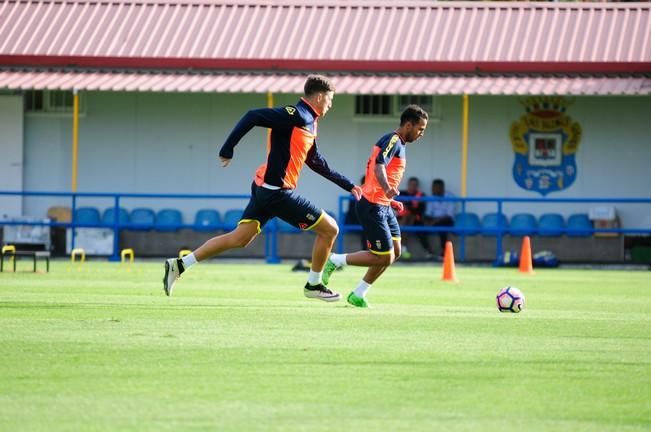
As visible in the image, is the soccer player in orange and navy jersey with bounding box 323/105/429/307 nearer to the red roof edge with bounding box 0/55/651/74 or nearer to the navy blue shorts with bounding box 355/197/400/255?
the navy blue shorts with bounding box 355/197/400/255

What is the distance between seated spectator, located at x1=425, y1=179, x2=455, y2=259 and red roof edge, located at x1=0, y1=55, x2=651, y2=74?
2444 mm

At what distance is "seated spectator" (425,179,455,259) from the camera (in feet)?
87.6

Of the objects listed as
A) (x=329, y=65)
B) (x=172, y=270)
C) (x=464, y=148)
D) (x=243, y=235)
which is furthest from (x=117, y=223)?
(x=243, y=235)

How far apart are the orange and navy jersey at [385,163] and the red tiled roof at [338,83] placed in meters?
12.2

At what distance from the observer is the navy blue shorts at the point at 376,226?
12992mm

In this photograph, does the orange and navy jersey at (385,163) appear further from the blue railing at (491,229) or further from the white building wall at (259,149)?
the white building wall at (259,149)

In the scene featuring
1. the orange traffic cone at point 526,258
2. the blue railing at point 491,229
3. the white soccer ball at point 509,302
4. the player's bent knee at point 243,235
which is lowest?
the white soccer ball at point 509,302

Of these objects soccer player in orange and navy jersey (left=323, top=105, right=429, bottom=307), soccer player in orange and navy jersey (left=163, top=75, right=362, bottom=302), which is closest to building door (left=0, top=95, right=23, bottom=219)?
soccer player in orange and navy jersey (left=323, top=105, right=429, bottom=307)

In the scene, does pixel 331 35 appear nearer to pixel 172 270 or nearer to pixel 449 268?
pixel 449 268

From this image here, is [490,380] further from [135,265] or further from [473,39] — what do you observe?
[473,39]

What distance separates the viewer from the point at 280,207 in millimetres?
12438

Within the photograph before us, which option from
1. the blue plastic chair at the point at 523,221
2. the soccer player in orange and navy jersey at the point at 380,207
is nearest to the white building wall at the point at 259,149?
the blue plastic chair at the point at 523,221

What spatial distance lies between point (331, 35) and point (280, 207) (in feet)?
52.8

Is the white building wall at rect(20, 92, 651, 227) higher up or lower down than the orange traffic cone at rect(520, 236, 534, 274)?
higher up
